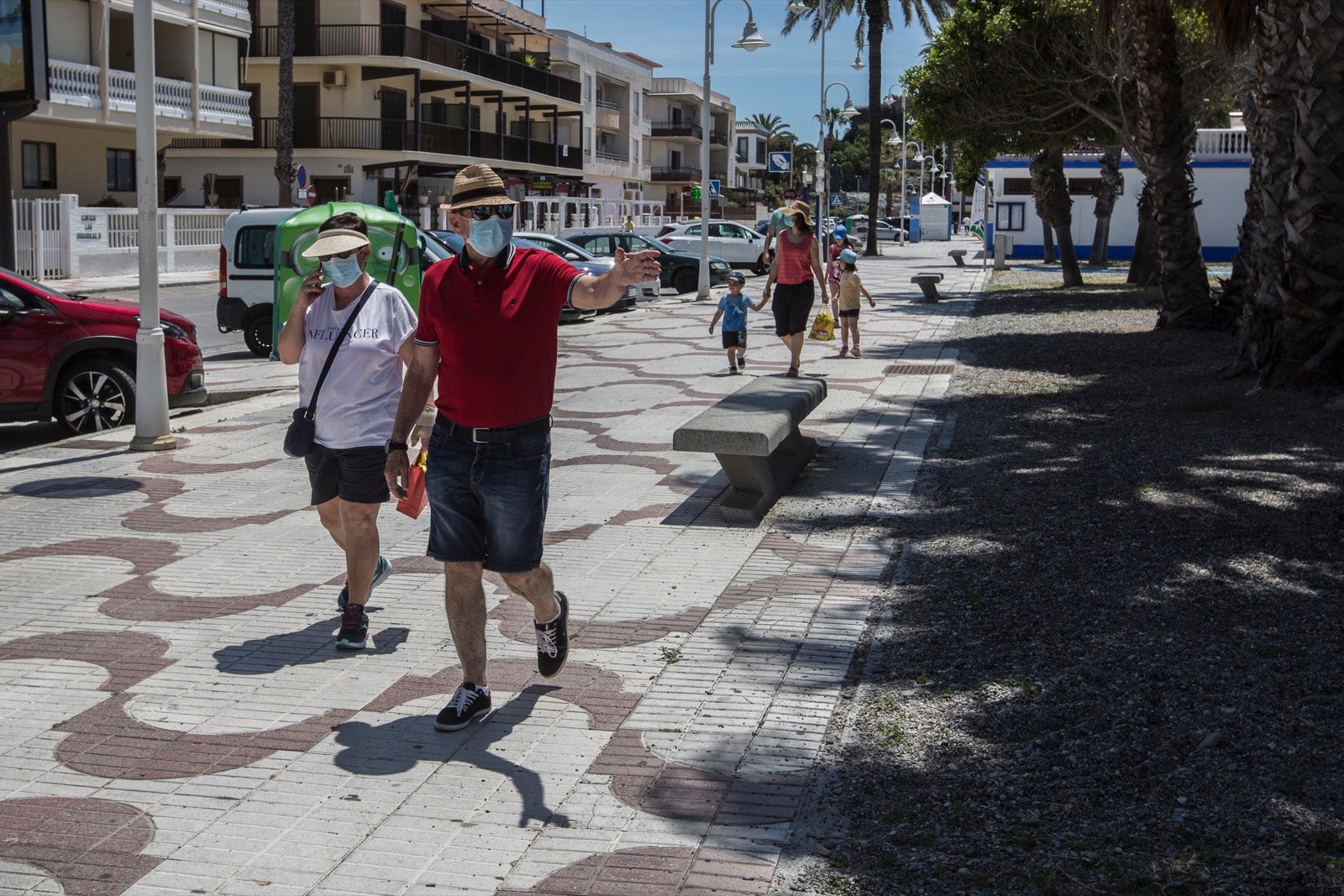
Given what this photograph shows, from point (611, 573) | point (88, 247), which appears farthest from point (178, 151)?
point (611, 573)

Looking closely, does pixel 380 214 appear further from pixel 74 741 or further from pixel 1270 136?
pixel 74 741

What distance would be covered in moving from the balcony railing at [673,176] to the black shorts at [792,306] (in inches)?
2670

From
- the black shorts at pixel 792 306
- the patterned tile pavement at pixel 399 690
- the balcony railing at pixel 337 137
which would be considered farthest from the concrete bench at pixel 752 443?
the balcony railing at pixel 337 137

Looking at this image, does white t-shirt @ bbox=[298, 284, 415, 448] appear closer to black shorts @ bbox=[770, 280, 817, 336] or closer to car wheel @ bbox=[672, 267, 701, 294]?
black shorts @ bbox=[770, 280, 817, 336]

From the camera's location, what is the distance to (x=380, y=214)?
13.7 m

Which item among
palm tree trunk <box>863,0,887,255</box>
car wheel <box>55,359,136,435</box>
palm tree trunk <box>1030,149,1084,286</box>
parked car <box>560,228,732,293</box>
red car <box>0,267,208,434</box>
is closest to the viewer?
red car <box>0,267,208,434</box>

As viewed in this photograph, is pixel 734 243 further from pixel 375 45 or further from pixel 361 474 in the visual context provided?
pixel 361 474

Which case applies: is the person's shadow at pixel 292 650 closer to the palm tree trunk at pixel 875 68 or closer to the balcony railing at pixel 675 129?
the palm tree trunk at pixel 875 68

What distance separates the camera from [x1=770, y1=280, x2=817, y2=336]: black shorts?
13.2 m

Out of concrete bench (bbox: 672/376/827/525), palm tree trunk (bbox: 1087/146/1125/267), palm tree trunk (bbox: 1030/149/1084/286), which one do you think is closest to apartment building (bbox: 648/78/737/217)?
palm tree trunk (bbox: 1087/146/1125/267)

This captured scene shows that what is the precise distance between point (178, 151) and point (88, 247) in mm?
15596

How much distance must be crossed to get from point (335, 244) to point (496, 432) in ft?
4.57

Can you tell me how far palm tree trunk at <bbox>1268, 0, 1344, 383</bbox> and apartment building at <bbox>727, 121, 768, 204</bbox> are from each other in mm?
92785

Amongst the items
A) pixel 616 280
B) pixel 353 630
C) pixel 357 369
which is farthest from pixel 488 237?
pixel 353 630
